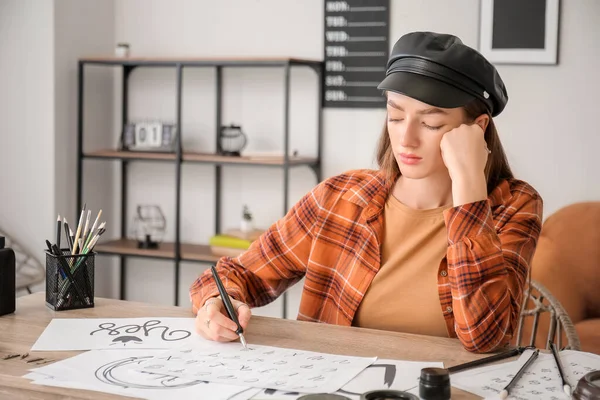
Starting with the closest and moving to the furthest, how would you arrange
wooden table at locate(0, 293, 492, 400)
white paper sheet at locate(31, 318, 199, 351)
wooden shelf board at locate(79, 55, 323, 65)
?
wooden table at locate(0, 293, 492, 400), white paper sheet at locate(31, 318, 199, 351), wooden shelf board at locate(79, 55, 323, 65)

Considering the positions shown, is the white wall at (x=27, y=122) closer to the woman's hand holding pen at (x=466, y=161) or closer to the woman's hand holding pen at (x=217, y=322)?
A: the woman's hand holding pen at (x=217, y=322)

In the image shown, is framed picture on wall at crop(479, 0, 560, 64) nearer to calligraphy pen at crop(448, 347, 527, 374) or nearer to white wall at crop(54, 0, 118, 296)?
white wall at crop(54, 0, 118, 296)

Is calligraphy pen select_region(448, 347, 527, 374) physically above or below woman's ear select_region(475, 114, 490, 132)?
below

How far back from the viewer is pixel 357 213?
2059 mm

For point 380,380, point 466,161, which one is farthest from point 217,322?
point 466,161

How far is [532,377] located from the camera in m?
1.47

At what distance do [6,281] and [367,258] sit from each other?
2.68ft

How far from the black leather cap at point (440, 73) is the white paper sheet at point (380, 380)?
0.57 meters

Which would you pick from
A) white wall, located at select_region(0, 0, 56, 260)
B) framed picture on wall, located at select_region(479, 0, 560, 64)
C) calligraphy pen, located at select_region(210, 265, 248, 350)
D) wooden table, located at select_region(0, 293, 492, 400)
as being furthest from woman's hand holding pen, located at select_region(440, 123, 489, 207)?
white wall, located at select_region(0, 0, 56, 260)

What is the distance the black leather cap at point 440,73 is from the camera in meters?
1.77

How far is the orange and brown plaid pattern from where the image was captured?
5.67 ft

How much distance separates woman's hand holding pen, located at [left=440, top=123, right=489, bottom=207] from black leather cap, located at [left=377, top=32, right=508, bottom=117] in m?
0.08

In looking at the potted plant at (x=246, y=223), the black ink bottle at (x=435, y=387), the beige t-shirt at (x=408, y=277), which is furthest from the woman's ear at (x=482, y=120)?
the potted plant at (x=246, y=223)

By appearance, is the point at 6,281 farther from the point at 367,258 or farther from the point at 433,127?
the point at 433,127
